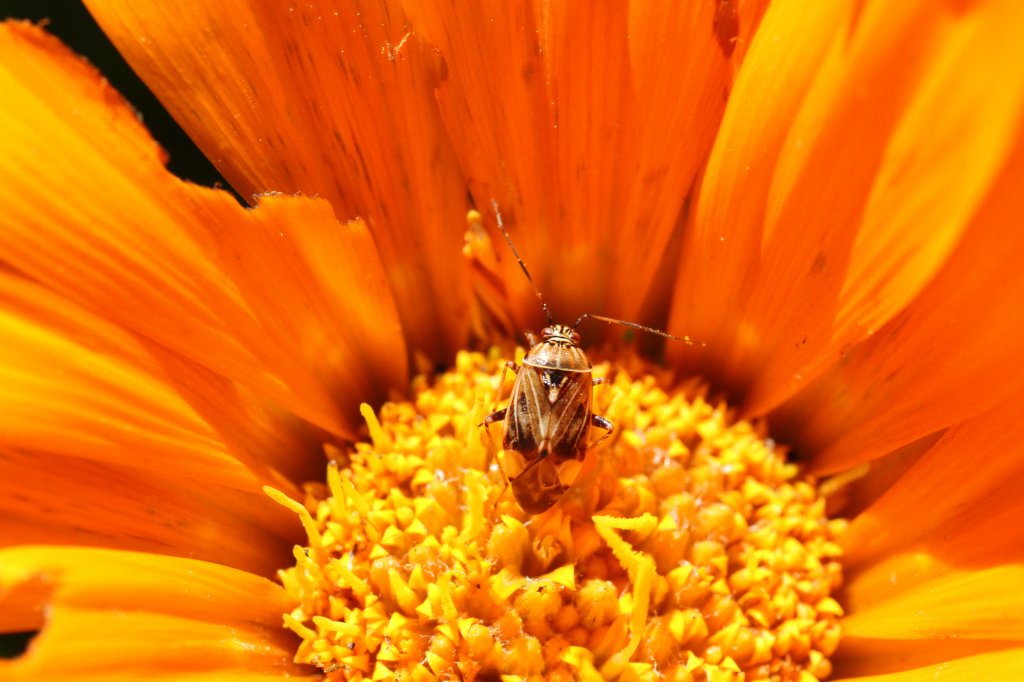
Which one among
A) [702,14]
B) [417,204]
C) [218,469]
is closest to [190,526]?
Result: [218,469]

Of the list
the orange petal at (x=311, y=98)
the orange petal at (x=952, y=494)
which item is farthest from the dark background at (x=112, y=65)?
the orange petal at (x=952, y=494)

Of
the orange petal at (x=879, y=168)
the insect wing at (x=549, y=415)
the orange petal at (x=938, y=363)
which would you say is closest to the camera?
the orange petal at (x=879, y=168)

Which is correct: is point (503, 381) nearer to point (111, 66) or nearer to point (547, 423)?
point (547, 423)

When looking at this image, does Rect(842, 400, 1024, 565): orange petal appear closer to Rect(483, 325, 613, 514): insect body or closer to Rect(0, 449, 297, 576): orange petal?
Rect(483, 325, 613, 514): insect body

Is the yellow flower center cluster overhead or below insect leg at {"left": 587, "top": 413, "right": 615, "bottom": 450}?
below

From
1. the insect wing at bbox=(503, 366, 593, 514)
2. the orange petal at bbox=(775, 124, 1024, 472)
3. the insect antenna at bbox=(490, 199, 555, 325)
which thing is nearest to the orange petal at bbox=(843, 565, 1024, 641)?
the orange petal at bbox=(775, 124, 1024, 472)

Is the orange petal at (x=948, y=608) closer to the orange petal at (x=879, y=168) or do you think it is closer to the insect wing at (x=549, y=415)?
the orange petal at (x=879, y=168)

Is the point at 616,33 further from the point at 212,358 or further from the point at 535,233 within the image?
the point at 212,358
